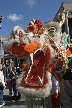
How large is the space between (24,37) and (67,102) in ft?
4.00

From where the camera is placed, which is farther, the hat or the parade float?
the hat

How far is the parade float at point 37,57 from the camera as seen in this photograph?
2.99m

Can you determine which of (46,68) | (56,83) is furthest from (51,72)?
(56,83)

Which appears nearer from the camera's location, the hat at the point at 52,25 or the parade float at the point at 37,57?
the parade float at the point at 37,57

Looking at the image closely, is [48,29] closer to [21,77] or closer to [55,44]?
[55,44]

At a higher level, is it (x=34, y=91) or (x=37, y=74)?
(x=37, y=74)

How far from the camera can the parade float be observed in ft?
9.80

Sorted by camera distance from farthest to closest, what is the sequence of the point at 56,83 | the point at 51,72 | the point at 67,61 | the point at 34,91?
the point at 56,83 < the point at 67,61 < the point at 51,72 < the point at 34,91

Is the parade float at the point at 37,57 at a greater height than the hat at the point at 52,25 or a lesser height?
lesser

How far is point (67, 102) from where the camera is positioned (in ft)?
11.2

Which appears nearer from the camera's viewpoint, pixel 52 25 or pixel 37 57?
pixel 37 57

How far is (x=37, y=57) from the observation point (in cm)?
319

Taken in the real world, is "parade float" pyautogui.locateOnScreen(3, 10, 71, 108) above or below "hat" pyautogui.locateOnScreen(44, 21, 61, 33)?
below

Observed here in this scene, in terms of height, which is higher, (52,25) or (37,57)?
(52,25)
